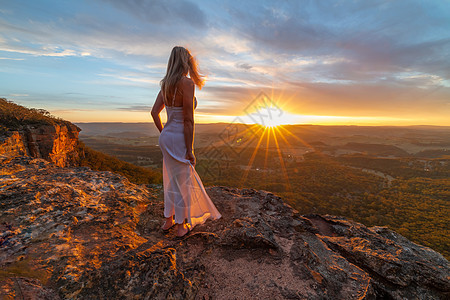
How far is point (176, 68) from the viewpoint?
9.25ft

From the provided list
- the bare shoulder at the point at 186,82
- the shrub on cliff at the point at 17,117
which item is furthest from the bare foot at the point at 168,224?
the shrub on cliff at the point at 17,117

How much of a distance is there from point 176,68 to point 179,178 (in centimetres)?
181

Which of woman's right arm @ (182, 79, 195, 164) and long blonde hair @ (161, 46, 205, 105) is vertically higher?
long blonde hair @ (161, 46, 205, 105)

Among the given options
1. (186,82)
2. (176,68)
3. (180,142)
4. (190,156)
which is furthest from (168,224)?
(176,68)

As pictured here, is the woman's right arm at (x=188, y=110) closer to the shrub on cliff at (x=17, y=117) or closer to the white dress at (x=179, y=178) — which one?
the white dress at (x=179, y=178)

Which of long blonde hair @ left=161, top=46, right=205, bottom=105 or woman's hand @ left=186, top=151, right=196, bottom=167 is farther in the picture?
woman's hand @ left=186, top=151, right=196, bottom=167

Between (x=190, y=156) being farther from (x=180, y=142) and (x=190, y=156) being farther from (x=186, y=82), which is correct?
(x=186, y=82)

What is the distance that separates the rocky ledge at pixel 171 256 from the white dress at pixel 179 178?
16.3 inches

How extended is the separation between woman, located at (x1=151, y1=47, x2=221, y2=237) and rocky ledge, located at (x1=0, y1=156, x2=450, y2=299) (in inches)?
16.9

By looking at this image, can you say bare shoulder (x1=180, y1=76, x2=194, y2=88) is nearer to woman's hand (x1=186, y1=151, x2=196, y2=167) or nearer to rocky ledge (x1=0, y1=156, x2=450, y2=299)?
woman's hand (x1=186, y1=151, x2=196, y2=167)

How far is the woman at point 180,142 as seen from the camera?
2830mm

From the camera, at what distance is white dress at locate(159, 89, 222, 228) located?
10.1 ft

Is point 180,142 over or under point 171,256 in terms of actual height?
over

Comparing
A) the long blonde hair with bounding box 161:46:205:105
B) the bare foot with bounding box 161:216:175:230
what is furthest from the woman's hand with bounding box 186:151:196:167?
the bare foot with bounding box 161:216:175:230
